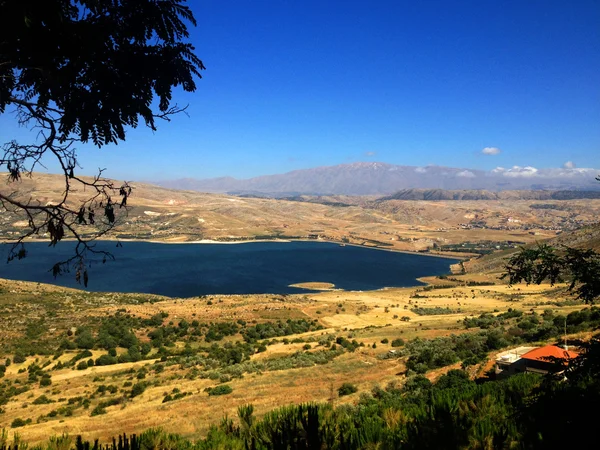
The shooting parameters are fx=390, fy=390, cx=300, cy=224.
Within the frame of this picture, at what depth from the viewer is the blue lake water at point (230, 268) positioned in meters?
77.4

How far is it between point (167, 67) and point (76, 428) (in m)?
15.0

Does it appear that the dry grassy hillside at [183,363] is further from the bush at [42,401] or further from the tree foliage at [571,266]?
the tree foliage at [571,266]

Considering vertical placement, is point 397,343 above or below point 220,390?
below

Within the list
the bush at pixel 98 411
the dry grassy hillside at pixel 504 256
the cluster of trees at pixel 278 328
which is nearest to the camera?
the bush at pixel 98 411

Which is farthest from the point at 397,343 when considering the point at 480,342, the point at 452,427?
the point at 452,427

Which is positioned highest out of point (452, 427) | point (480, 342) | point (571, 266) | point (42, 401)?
point (571, 266)

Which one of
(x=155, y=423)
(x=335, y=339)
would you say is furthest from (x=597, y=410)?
(x=335, y=339)

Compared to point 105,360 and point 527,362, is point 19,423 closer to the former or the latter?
point 105,360

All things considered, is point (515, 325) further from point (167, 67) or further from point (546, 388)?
point (167, 67)

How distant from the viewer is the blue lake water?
7738 centimetres

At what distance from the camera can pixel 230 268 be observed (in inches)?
3846

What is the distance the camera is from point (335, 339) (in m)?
30.8

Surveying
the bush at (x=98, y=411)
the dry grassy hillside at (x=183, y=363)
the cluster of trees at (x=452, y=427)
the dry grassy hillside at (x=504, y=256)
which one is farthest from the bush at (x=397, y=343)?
the dry grassy hillside at (x=504, y=256)

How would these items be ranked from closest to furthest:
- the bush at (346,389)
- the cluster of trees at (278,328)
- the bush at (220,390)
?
1. the bush at (346,389)
2. the bush at (220,390)
3. the cluster of trees at (278,328)
